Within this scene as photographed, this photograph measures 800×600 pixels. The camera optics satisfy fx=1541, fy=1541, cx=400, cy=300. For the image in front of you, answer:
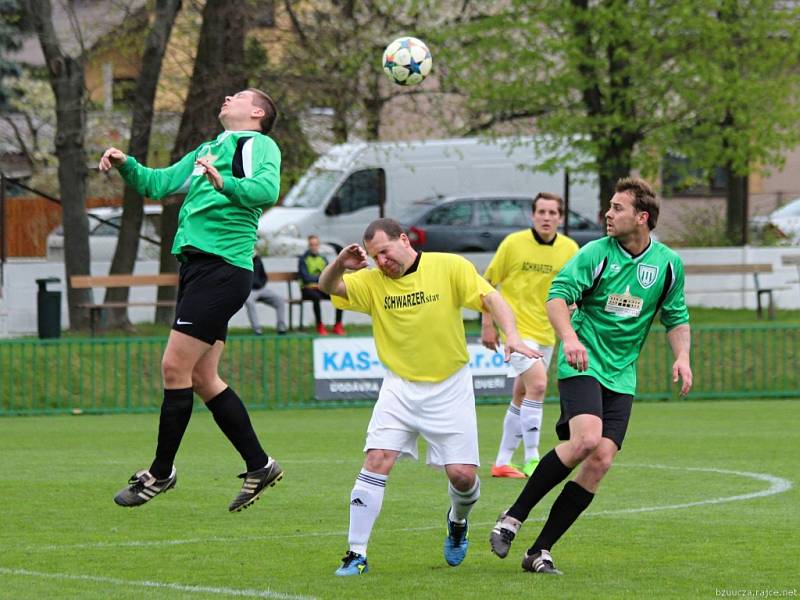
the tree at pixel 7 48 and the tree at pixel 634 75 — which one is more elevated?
the tree at pixel 7 48

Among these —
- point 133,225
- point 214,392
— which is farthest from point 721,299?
point 214,392

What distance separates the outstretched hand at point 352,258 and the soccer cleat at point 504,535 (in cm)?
142

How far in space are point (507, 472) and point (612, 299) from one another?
4.59 meters

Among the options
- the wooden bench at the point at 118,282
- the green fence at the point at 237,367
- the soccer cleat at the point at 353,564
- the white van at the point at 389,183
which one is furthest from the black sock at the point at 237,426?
the white van at the point at 389,183

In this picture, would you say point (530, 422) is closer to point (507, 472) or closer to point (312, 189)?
point (507, 472)

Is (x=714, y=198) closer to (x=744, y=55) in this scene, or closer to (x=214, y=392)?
(x=744, y=55)

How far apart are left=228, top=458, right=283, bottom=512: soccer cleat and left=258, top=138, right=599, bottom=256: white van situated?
1872 cm

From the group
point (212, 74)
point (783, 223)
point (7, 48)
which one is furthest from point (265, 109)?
point (7, 48)

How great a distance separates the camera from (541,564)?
293 inches

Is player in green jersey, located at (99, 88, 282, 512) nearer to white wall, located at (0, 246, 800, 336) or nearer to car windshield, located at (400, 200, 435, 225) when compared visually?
white wall, located at (0, 246, 800, 336)

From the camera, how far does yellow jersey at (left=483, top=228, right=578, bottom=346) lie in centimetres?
1220

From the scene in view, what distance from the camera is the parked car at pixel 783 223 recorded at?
29688mm

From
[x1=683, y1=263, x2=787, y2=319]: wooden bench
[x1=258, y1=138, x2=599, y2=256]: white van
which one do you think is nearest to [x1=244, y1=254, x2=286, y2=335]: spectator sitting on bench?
[x1=258, y1=138, x2=599, y2=256]: white van

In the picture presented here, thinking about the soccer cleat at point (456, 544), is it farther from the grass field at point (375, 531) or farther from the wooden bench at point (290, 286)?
the wooden bench at point (290, 286)
